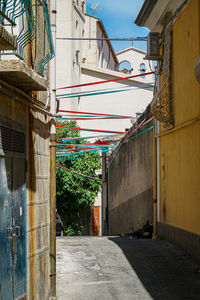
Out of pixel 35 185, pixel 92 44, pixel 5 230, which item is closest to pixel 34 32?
pixel 35 185

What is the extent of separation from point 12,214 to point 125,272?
3.53m

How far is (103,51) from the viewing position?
4141 centimetres

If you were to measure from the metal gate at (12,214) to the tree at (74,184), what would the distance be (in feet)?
49.0

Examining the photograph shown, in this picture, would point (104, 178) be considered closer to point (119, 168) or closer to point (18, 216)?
point (119, 168)

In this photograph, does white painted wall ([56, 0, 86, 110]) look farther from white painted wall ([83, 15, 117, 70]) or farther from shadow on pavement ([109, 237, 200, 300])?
shadow on pavement ([109, 237, 200, 300])

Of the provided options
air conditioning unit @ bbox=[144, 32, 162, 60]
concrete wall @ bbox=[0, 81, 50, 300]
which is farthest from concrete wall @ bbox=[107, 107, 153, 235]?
concrete wall @ bbox=[0, 81, 50, 300]

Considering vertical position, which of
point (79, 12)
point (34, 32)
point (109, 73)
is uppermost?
point (79, 12)

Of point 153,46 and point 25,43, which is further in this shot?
point 153,46

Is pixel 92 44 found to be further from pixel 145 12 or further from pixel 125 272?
pixel 125 272

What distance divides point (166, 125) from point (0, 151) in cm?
662

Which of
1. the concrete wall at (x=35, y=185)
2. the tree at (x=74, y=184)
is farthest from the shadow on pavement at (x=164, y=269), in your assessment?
the tree at (x=74, y=184)

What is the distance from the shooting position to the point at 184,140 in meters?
10.3

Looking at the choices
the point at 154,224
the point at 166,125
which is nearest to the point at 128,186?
the point at 154,224

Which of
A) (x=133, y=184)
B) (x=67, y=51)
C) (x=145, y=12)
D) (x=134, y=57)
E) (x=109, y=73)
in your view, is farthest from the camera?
(x=134, y=57)
